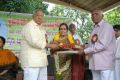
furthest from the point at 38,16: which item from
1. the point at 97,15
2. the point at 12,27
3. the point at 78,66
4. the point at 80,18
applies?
the point at 80,18

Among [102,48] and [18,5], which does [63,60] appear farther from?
[18,5]

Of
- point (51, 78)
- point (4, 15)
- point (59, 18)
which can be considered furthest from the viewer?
point (59, 18)

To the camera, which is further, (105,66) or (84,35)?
(84,35)

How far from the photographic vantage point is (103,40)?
5148mm

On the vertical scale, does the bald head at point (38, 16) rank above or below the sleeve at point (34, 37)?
above

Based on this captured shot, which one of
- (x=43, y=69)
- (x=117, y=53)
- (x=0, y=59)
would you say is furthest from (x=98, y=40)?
(x=0, y=59)

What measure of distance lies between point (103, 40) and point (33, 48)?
1153mm

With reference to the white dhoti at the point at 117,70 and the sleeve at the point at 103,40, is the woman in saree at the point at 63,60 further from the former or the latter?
the white dhoti at the point at 117,70

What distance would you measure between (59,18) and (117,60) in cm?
358

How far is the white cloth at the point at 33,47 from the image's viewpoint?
5211 mm

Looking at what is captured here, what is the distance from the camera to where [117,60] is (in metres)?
5.75

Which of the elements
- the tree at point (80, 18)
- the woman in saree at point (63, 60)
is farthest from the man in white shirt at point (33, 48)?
the tree at point (80, 18)

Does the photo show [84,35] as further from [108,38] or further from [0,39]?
[108,38]

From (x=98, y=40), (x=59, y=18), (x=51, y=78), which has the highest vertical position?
(x=59, y=18)
